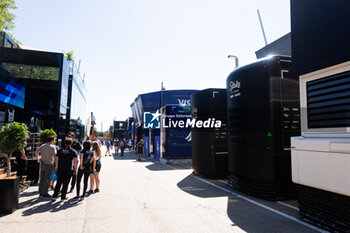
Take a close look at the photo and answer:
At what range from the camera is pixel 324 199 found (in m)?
4.13

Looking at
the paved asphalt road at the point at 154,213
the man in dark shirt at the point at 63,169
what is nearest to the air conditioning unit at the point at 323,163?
the paved asphalt road at the point at 154,213

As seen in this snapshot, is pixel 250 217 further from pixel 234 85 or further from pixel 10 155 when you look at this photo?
pixel 10 155

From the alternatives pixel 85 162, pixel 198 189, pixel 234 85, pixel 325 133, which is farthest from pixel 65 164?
pixel 325 133

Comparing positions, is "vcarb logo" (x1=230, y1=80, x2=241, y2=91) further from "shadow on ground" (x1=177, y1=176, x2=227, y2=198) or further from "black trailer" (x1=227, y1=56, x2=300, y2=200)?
"shadow on ground" (x1=177, y1=176, x2=227, y2=198)

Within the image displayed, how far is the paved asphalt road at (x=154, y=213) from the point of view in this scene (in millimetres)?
4184

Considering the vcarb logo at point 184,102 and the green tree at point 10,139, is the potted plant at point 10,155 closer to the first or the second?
the green tree at point 10,139

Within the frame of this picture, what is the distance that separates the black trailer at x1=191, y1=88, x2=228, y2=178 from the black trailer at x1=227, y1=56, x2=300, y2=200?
2759mm

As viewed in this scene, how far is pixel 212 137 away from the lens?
9.77 m

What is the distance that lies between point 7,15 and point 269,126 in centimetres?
2920

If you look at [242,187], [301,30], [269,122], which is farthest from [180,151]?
[301,30]

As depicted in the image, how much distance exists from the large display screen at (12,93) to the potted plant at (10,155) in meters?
7.19

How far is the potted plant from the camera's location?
496 centimetres

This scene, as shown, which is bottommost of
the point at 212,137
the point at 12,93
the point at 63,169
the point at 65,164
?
the point at 63,169

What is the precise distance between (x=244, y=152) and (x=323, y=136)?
2.74 m
